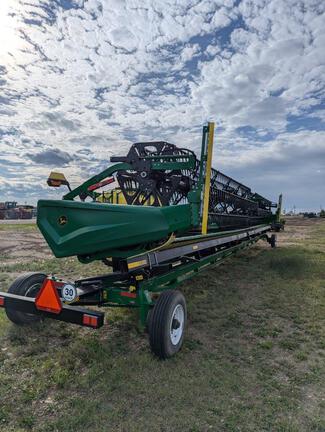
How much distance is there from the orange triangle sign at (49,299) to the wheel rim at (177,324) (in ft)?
4.14

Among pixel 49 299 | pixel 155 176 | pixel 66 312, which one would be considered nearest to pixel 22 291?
pixel 49 299

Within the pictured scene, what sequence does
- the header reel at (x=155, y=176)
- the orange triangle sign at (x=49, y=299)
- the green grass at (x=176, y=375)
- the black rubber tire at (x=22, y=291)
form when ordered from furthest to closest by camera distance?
1. the header reel at (x=155, y=176)
2. the black rubber tire at (x=22, y=291)
3. the orange triangle sign at (x=49, y=299)
4. the green grass at (x=176, y=375)

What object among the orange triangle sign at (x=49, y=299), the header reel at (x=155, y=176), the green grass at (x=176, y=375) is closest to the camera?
the green grass at (x=176, y=375)

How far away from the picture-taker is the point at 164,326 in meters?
3.37

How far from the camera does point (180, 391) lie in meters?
2.95

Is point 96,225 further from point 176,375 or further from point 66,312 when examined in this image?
point 176,375

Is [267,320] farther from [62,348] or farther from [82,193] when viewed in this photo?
[82,193]

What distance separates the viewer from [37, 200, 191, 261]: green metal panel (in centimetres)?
349

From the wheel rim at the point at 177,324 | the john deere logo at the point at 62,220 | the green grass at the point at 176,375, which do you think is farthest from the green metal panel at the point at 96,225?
the green grass at the point at 176,375

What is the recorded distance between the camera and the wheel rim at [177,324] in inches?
145

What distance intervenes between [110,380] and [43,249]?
30.7 feet

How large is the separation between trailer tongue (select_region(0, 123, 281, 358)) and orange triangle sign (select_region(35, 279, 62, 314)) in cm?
1

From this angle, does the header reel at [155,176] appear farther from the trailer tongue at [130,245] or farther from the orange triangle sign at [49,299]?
the orange triangle sign at [49,299]

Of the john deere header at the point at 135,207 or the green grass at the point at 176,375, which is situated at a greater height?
the john deere header at the point at 135,207
